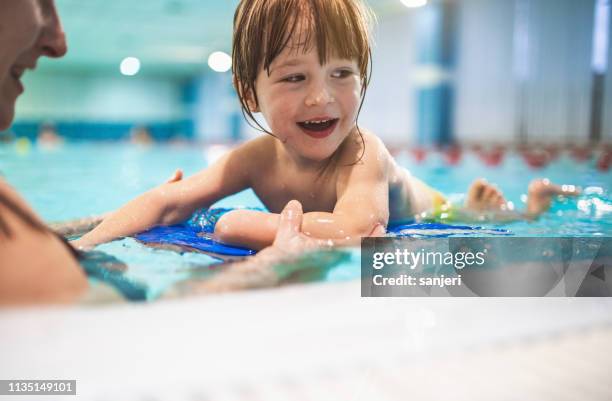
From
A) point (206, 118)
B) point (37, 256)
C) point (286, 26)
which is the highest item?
point (206, 118)

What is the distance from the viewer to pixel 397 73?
9.41 m

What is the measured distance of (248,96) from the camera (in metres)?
1.35

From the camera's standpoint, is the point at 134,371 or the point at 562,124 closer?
the point at 134,371

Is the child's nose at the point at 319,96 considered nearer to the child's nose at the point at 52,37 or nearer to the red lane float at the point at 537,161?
the child's nose at the point at 52,37

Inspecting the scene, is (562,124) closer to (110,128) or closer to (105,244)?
(105,244)

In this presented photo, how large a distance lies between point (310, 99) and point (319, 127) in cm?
9

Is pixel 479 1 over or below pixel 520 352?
over

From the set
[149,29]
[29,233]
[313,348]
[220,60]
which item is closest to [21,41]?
[29,233]

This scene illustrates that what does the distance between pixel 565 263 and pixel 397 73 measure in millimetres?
8820

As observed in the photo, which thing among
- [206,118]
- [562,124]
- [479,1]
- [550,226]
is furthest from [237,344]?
[206,118]

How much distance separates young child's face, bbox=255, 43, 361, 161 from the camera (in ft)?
3.86

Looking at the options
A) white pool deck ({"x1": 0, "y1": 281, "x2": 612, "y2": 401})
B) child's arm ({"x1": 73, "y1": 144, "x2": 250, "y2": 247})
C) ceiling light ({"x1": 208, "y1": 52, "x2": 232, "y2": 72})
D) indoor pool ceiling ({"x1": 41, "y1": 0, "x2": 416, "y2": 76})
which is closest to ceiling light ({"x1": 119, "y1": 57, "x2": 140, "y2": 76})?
indoor pool ceiling ({"x1": 41, "y1": 0, "x2": 416, "y2": 76})

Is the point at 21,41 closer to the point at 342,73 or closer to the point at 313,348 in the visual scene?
the point at 313,348

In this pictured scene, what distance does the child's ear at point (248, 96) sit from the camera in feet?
4.39
